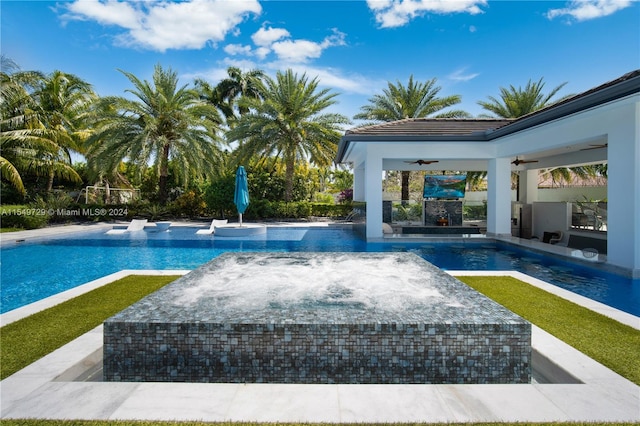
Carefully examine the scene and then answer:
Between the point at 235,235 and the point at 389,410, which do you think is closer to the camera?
the point at 389,410

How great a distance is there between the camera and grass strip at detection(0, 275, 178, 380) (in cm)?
406

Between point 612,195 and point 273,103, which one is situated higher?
point 273,103

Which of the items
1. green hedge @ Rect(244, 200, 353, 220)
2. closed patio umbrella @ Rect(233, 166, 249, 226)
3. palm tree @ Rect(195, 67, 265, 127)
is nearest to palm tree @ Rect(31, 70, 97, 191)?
palm tree @ Rect(195, 67, 265, 127)

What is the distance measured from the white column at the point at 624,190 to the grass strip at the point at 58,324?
9.98m

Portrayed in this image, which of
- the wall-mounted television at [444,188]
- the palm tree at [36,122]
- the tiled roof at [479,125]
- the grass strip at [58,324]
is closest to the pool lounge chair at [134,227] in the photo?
the palm tree at [36,122]

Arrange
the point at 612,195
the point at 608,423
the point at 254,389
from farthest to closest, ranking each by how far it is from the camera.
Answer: the point at 612,195, the point at 254,389, the point at 608,423

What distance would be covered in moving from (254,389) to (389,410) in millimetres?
1107

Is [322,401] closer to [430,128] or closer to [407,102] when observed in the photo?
[430,128]

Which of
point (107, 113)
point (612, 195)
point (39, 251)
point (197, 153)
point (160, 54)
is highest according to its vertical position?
point (160, 54)

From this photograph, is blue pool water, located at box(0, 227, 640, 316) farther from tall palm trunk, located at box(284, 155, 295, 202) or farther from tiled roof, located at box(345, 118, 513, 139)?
tall palm trunk, located at box(284, 155, 295, 202)

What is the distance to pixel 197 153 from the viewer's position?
72.6 ft

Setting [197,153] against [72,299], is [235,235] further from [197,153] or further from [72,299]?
[72,299]

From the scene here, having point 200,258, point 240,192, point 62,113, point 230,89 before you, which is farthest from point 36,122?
point 200,258

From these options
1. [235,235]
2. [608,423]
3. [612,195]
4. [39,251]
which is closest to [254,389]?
[608,423]
